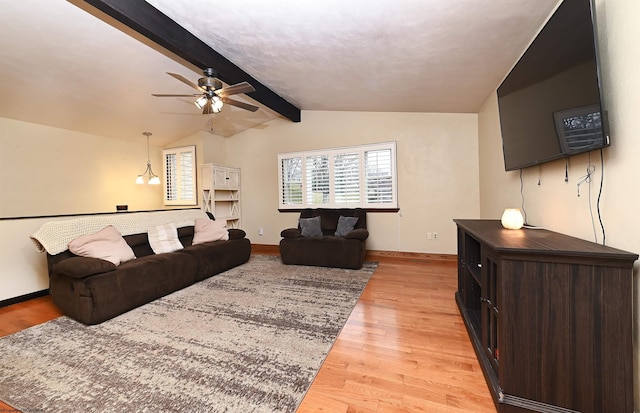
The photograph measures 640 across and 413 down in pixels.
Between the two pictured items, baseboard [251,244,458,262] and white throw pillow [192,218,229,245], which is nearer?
white throw pillow [192,218,229,245]

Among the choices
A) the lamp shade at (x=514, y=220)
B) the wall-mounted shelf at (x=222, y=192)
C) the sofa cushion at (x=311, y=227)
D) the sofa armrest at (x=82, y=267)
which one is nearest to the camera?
the lamp shade at (x=514, y=220)

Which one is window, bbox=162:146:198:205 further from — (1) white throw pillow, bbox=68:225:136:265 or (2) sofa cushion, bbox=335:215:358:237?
(2) sofa cushion, bbox=335:215:358:237

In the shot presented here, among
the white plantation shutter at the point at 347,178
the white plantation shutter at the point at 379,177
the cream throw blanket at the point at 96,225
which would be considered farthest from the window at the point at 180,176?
the white plantation shutter at the point at 379,177

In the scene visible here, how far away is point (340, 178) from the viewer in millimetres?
5160

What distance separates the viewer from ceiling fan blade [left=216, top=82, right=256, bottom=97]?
2814mm

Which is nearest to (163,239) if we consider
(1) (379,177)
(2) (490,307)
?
(1) (379,177)

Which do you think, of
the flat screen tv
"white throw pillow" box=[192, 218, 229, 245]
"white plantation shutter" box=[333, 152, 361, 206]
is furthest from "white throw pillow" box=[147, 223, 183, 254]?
the flat screen tv

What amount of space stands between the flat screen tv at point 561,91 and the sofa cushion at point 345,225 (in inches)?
106

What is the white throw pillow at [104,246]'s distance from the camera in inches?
108

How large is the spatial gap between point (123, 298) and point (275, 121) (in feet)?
14.0

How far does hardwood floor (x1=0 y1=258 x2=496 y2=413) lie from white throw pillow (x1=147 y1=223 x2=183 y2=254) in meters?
1.13

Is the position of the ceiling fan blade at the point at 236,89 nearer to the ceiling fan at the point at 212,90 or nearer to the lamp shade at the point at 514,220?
the ceiling fan at the point at 212,90

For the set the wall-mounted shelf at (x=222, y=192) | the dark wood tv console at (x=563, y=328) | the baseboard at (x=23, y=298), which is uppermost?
the wall-mounted shelf at (x=222, y=192)

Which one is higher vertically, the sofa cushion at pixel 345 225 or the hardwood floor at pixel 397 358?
the sofa cushion at pixel 345 225
